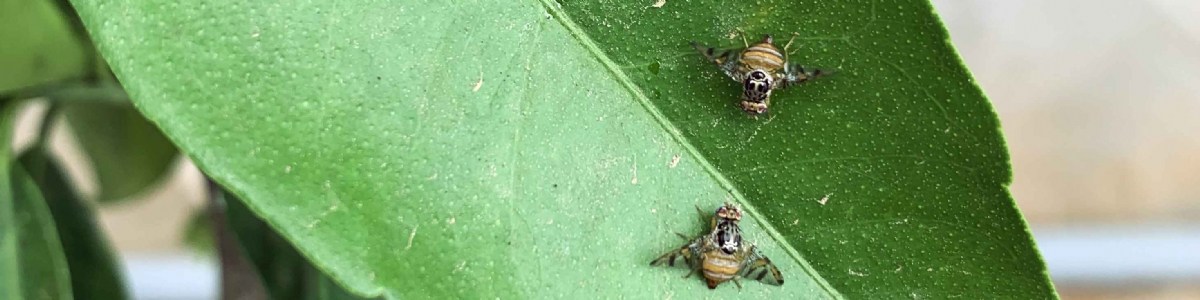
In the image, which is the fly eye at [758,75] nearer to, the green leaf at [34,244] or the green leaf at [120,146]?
the green leaf at [34,244]

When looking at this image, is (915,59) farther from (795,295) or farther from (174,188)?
(174,188)

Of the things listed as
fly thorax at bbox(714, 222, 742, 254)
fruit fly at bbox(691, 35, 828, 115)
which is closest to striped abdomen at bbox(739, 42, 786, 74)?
fruit fly at bbox(691, 35, 828, 115)

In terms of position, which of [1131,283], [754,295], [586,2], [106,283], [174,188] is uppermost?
[586,2]

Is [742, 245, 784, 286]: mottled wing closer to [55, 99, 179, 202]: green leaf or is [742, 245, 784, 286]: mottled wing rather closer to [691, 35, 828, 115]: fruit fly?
[691, 35, 828, 115]: fruit fly

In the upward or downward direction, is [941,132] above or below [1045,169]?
above

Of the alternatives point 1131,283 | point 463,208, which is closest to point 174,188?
point 463,208

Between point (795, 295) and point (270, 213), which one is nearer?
point (270, 213)

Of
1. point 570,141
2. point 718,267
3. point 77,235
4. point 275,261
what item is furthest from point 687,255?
point 77,235
